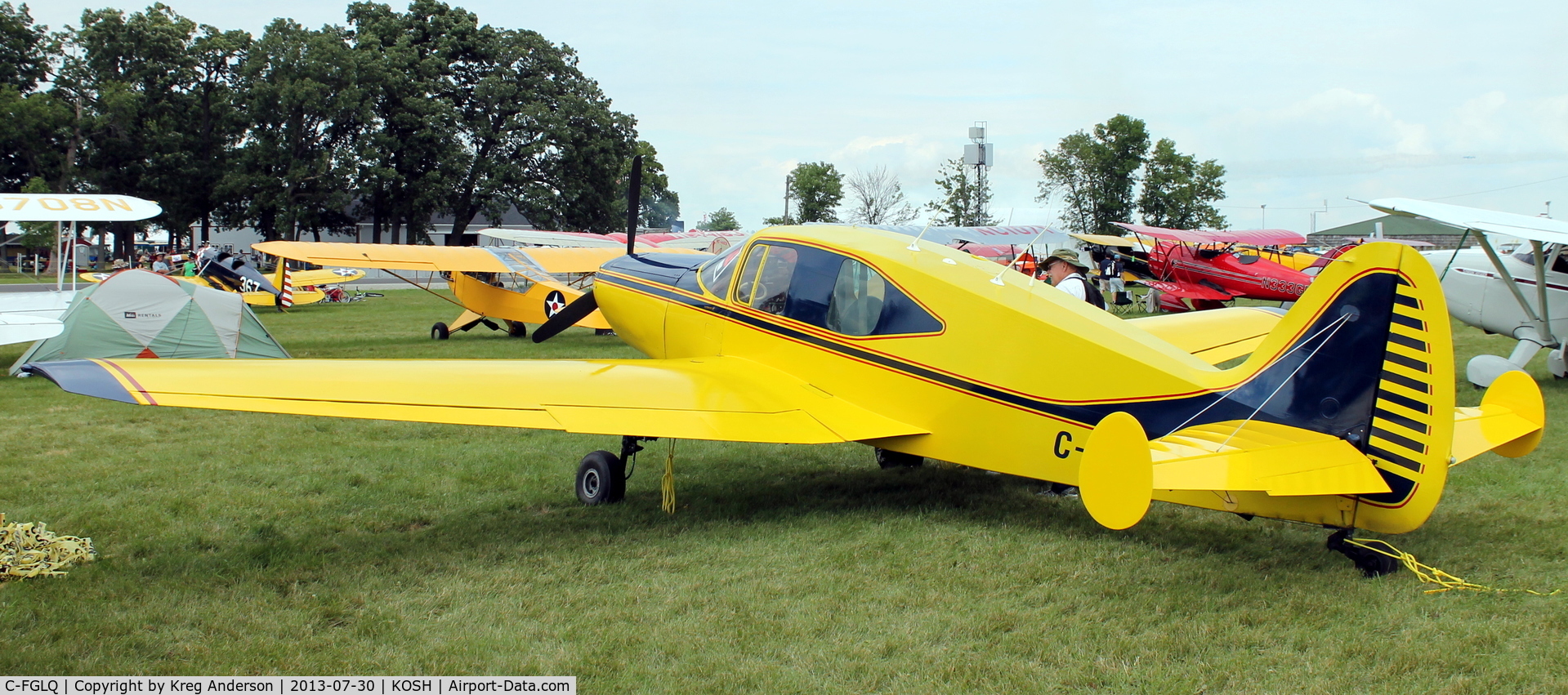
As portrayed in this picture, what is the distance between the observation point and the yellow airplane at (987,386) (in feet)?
12.3

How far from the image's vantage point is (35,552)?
466 centimetres

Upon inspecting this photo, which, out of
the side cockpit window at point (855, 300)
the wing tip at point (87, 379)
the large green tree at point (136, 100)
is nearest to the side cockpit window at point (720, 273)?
the side cockpit window at point (855, 300)

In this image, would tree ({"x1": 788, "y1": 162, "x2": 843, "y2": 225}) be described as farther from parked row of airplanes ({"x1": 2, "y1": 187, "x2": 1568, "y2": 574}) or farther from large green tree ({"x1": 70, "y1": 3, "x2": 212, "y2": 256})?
parked row of airplanes ({"x1": 2, "y1": 187, "x2": 1568, "y2": 574})

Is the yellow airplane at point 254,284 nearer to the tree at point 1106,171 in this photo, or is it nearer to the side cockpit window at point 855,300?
the side cockpit window at point 855,300

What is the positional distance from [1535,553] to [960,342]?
115 inches

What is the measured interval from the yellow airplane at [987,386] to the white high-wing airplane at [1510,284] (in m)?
3.42

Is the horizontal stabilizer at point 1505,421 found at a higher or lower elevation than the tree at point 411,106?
lower

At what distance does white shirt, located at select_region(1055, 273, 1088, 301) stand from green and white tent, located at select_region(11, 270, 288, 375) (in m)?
9.39

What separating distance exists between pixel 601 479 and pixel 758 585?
2028 millimetres

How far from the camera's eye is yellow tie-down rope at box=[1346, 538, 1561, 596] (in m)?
4.08

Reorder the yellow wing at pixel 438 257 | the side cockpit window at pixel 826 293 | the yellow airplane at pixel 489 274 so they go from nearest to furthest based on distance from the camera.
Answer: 1. the side cockpit window at pixel 826 293
2. the yellow wing at pixel 438 257
3. the yellow airplane at pixel 489 274

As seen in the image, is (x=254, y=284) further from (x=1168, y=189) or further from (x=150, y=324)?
(x=1168, y=189)

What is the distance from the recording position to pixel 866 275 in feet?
18.6

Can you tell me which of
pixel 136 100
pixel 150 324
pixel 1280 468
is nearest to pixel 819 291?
pixel 1280 468
